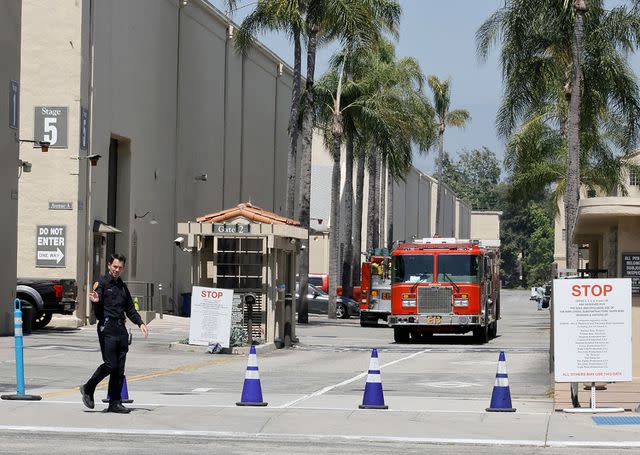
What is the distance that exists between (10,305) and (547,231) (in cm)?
13304

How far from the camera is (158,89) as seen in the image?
162 feet

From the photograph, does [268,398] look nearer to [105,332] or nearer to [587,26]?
[105,332]

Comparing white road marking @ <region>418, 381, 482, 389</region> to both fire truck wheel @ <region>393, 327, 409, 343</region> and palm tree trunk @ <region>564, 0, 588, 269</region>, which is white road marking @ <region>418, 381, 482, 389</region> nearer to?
palm tree trunk @ <region>564, 0, 588, 269</region>

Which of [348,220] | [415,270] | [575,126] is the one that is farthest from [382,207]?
[415,270]

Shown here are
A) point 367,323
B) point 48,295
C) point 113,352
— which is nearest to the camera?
point 113,352

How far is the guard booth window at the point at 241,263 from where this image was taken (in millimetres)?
30062

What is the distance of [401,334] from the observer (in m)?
36.2

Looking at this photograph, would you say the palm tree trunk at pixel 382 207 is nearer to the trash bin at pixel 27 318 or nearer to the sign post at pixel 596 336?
the trash bin at pixel 27 318

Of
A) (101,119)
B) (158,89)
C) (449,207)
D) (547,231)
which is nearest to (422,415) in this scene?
(101,119)

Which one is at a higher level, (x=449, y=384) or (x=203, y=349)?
(x=203, y=349)

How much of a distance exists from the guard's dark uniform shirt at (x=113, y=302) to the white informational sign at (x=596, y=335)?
5.16 m

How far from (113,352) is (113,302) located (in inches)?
23.0

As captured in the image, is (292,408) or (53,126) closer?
(292,408)

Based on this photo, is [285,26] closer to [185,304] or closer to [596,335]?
[185,304]
